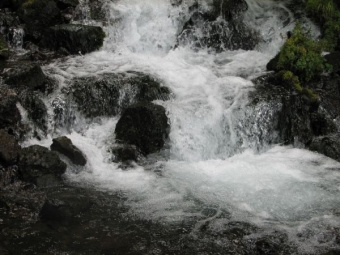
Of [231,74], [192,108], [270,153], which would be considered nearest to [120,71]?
[192,108]

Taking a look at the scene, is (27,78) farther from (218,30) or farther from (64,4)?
(218,30)

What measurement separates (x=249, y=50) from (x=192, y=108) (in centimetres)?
591

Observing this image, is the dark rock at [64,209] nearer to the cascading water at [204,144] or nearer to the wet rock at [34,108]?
the cascading water at [204,144]

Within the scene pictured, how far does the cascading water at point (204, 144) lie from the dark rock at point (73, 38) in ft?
1.36

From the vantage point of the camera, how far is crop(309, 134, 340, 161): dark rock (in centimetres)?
1180

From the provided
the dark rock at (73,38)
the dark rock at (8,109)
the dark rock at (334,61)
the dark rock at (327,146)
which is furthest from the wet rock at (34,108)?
the dark rock at (334,61)

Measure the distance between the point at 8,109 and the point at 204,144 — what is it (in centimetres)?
534

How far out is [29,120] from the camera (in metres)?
11.7

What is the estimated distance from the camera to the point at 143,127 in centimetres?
1144

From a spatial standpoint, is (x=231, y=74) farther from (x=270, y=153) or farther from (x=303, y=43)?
(x=270, y=153)

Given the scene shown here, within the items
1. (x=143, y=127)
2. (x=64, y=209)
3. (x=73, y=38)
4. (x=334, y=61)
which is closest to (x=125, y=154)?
(x=143, y=127)

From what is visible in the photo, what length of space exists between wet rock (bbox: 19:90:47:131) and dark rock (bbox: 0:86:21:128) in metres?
0.52

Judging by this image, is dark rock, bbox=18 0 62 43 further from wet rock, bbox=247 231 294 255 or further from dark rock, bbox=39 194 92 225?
wet rock, bbox=247 231 294 255

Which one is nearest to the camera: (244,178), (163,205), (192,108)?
(163,205)
